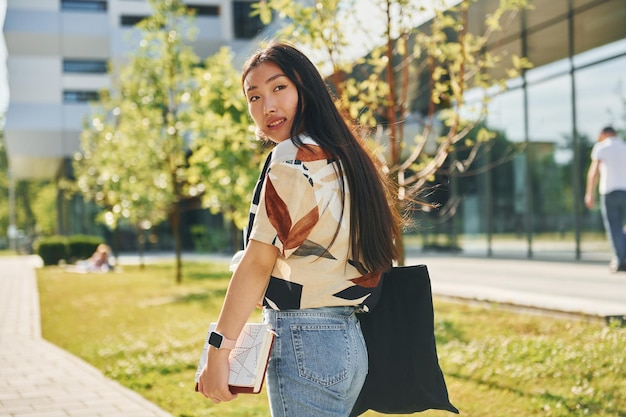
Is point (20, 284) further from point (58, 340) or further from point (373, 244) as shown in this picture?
point (373, 244)

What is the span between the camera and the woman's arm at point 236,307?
6.80 ft

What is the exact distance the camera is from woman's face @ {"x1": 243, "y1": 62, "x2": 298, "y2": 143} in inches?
90.3

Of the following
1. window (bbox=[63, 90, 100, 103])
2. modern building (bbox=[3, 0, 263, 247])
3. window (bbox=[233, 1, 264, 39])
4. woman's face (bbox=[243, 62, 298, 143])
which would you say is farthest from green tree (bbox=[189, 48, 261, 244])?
window (bbox=[63, 90, 100, 103])

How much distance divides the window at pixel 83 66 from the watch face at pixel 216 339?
4640 cm

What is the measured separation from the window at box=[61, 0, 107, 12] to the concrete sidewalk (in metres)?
39.4

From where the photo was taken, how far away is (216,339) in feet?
6.86

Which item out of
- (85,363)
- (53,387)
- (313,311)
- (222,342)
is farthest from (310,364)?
(85,363)

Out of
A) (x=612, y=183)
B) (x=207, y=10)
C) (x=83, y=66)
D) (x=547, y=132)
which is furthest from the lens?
(x=83, y=66)

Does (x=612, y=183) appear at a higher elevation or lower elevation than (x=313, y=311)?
higher

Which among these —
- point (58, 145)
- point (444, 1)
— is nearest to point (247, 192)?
point (444, 1)

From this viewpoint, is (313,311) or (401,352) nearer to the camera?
(313,311)

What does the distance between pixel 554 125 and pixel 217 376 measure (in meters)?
15.4

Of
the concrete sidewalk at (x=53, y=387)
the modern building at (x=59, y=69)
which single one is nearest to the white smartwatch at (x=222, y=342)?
the concrete sidewalk at (x=53, y=387)

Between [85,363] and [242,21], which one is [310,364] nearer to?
[85,363]
